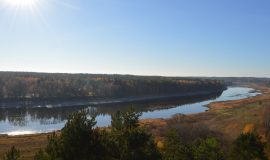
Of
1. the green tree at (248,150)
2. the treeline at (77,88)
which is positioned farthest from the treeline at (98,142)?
the treeline at (77,88)

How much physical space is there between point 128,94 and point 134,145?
132846 millimetres

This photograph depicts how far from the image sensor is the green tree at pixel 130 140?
15.9 metres

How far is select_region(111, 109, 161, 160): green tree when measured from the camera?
15.9 metres

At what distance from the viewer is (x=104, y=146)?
15320 mm

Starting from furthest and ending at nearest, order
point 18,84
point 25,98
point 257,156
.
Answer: point 18,84, point 25,98, point 257,156

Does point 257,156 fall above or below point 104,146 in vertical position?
below

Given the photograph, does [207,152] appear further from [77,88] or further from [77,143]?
[77,88]

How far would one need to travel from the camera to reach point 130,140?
16.3 meters

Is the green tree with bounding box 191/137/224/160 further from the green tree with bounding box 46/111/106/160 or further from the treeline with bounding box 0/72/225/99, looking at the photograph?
the treeline with bounding box 0/72/225/99

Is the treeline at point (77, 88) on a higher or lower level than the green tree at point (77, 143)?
lower

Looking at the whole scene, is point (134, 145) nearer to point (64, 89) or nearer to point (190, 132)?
point (190, 132)

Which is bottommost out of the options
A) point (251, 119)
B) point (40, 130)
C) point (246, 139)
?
point (40, 130)

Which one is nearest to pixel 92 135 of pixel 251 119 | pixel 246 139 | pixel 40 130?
pixel 246 139

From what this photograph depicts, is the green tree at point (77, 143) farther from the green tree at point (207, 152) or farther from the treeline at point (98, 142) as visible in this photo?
the green tree at point (207, 152)
